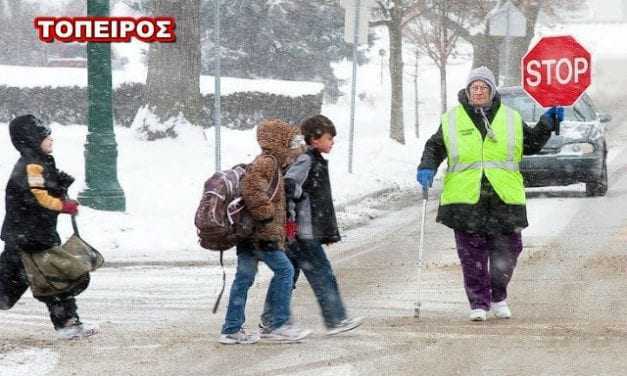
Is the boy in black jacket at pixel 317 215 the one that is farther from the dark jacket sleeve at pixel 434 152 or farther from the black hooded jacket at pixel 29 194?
the black hooded jacket at pixel 29 194

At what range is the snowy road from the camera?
802 cm

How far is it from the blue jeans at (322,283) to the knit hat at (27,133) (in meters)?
1.79

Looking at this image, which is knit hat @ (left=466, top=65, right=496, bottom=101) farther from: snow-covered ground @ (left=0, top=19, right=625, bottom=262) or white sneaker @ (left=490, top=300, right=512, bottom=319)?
snow-covered ground @ (left=0, top=19, right=625, bottom=262)

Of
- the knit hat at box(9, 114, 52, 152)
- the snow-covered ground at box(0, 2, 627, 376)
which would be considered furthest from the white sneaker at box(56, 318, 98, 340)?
the knit hat at box(9, 114, 52, 152)

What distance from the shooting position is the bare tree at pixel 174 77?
880 inches

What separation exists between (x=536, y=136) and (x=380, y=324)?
5.47 ft

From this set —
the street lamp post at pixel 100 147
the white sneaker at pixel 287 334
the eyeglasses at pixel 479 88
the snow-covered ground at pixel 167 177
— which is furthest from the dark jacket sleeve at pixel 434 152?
the street lamp post at pixel 100 147

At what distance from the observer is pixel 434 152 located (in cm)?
989

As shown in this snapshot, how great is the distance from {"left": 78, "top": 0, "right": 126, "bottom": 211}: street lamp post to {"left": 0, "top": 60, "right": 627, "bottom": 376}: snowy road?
3216 mm

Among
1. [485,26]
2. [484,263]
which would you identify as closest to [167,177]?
[484,263]

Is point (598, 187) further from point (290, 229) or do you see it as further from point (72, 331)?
point (72, 331)

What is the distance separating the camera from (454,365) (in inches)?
311

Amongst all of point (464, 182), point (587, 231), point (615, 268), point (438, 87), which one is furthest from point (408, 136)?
point (464, 182)

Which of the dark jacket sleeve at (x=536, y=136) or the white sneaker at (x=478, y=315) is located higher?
the dark jacket sleeve at (x=536, y=136)
